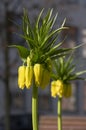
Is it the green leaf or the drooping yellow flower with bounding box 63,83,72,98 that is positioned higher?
the green leaf

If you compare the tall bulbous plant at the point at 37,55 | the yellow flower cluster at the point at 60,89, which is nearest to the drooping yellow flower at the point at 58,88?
the yellow flower cluster at the point at 60,89

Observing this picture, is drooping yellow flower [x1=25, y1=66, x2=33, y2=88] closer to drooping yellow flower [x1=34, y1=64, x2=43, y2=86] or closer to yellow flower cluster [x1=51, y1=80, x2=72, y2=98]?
drooping yellow flower [x1=34, y1=64, x2=43, y2=86]

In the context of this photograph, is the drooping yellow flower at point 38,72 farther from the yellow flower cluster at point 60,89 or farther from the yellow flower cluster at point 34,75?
the yellow flower cluster at point 60,89

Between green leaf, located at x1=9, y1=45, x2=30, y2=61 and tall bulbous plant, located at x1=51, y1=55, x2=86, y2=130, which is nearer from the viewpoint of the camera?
green leaf, located at x1=9, y1=45, x2=30, y2=61

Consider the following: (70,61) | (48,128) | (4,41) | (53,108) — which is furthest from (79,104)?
(70,61)

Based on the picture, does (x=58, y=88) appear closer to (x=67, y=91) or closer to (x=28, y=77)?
(x=67, y=91)

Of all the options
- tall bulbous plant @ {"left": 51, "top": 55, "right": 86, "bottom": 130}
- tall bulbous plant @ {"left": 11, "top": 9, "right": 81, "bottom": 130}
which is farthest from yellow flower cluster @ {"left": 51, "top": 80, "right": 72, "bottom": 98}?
tall bulbous plant @ {"left": 11, "top": 9, "right": 81, "bottom": 130}

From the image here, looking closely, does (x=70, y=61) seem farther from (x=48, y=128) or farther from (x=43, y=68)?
(x=48, y=128)
